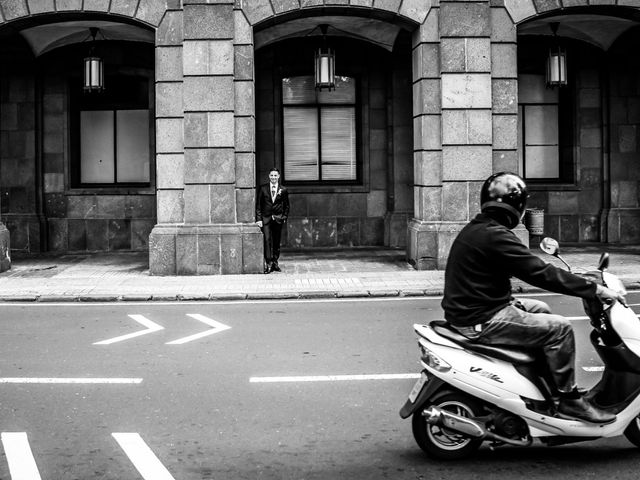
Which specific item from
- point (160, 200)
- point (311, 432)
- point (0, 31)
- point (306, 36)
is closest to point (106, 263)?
point (160, 200)

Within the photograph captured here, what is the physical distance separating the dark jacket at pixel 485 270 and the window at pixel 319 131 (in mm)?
15417

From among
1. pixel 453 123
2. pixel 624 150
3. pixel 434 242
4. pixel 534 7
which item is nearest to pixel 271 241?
pixel 434 242

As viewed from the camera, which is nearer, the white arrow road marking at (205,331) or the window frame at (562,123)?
the white arrow road marking at (205,331)

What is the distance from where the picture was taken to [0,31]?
57.2 ft

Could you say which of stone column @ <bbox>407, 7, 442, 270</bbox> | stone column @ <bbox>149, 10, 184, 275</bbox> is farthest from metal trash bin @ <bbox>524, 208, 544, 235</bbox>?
stone column @ <bbox>149, 10, 184, 275</bbox>

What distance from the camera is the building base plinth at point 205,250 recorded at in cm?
1650

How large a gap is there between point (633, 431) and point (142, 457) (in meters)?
3.03

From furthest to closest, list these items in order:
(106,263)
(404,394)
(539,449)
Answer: (106,263) < (404,394) < (539,449)

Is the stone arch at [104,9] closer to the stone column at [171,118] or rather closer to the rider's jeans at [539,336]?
the stone column at [171,118]

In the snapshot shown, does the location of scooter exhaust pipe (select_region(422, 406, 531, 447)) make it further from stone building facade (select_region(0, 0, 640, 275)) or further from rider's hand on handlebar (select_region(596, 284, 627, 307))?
stone building facade (select_region(0, 0, 640, 275))

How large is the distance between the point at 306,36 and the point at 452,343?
1539 cm

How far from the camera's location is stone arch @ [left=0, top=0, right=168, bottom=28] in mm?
16750

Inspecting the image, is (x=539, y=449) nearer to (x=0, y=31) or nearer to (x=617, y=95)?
(x=0, y=31)

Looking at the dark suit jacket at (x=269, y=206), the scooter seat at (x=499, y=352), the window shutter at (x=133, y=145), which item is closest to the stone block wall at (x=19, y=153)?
the window shutter at (x=133, y=145)
